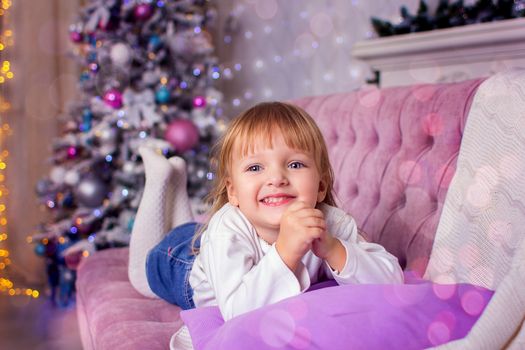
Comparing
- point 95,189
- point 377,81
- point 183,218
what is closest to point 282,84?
point 377,81

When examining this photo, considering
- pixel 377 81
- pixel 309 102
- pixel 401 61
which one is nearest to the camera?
pixel 309 102

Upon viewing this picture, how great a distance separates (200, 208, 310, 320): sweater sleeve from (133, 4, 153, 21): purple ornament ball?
2.59 meters

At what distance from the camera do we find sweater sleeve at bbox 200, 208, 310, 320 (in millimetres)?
1205

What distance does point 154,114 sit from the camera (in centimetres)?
364

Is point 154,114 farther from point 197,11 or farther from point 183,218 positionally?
point 183,218

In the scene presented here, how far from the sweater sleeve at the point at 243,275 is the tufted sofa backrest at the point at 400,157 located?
2.16 feet

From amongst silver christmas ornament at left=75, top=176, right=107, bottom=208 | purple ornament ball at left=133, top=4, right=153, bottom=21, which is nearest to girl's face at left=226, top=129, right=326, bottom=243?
silver christmas ornament at left=75, top=176, right=107, bottom=208

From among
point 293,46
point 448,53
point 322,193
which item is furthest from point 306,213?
point 293,46

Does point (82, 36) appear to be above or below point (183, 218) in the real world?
above

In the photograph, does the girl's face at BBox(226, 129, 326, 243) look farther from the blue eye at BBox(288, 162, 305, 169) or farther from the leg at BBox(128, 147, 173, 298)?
the leg at BBox(128, 147, 173, 298)

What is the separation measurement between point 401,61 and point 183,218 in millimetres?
1735

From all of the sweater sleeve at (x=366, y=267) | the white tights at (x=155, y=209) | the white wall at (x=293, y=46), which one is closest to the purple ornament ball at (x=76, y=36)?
the white wall at (x=293, y=46)

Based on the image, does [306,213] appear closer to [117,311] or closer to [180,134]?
[117,311]

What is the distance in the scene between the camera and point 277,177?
4.38 ft
